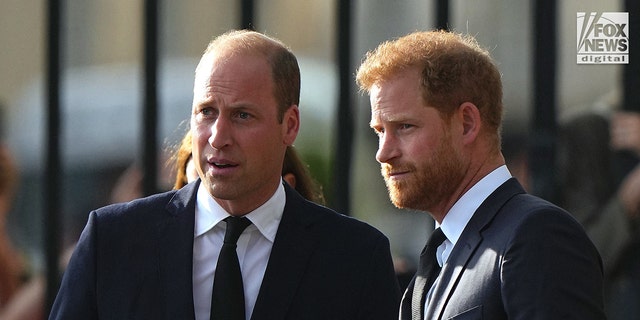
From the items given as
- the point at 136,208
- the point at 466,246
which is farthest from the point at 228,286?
the point at 466,246

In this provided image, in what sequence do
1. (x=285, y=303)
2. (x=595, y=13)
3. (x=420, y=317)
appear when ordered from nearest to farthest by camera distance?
1. (x=420, y=317)
2. (x=285, y=303)
3. (x=595, y=13)

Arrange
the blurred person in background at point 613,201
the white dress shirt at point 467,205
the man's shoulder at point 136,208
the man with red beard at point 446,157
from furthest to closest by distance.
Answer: the blurred person in background at point 613,201
the man's shoulder at point 136,208
the white dress shirt at point 467,205
the man with red beard at point 446,157

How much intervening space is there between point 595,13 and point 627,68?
10.5 inches

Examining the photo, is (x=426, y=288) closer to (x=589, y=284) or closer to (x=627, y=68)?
(x=589, y=284)

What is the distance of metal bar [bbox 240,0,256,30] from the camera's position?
16.6 ft

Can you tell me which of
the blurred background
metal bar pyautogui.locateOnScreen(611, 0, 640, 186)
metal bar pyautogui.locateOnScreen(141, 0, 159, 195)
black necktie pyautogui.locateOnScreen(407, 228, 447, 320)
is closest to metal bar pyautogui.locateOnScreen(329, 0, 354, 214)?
the blurred background

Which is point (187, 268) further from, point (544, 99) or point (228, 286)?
point (544, 99)

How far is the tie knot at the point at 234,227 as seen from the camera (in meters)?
2.74

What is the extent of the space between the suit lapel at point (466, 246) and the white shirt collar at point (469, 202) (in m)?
0.02

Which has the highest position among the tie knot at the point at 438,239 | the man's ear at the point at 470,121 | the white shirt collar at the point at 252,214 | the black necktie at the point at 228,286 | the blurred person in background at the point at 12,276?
the man's ear at the point at 470,121

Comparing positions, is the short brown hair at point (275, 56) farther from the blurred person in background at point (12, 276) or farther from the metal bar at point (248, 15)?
Answer: the blurred person in background at point (12, 276)

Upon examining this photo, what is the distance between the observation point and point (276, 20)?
5078mm

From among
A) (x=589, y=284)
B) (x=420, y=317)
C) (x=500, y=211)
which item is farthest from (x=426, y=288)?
(x=589, y=284)

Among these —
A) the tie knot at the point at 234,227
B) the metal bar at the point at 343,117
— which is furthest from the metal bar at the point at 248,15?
the tie knot at the point at 234,227
